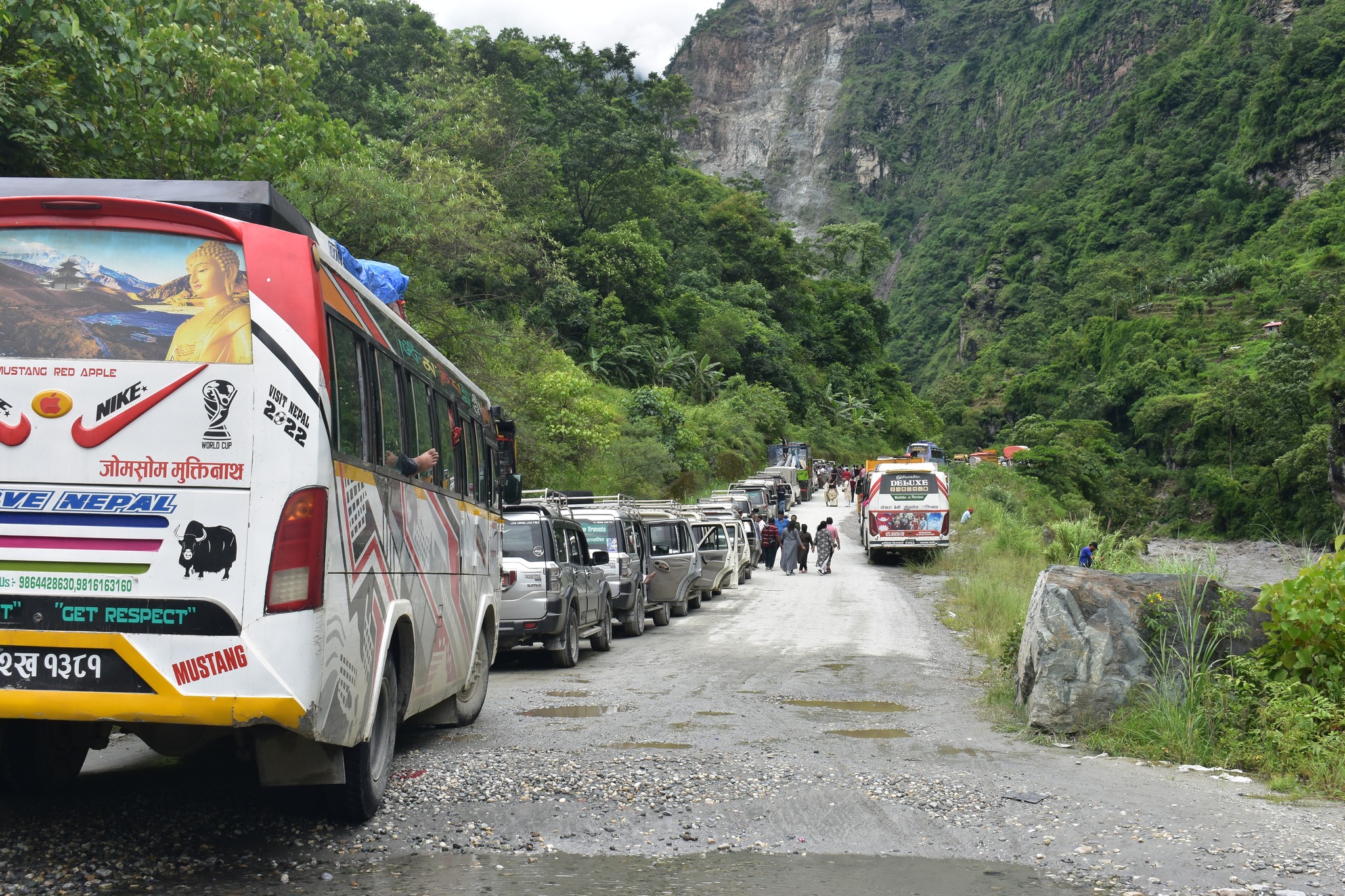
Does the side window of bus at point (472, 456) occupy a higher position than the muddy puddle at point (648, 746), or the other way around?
the side window of bus at point (472, 456)

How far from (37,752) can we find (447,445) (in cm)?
320

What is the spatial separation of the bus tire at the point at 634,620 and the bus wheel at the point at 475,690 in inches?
317

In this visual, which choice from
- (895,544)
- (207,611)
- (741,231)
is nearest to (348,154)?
(895,544)

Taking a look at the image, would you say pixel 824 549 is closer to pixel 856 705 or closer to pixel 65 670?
pixel 856 705

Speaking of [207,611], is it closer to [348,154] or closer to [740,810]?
[740,810]

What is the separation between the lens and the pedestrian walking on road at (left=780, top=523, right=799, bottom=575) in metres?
31.8

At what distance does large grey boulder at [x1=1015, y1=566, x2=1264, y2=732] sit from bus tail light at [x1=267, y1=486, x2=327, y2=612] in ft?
19.3

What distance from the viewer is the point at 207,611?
183 inches

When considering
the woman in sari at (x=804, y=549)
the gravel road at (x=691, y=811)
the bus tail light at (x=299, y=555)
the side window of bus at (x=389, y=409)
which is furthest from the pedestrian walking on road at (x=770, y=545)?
the bus tail light at (x=299, y=555)

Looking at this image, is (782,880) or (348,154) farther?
(348,154)

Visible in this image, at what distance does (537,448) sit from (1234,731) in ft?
92.5

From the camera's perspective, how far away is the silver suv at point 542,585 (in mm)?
12812

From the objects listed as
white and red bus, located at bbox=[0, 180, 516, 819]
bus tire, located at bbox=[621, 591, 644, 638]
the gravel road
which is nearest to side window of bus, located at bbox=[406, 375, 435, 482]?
white and red bus, located at bbox=[0, 180, 516, 819]

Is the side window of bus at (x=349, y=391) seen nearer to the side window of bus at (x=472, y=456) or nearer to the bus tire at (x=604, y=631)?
the side window of bus at (x=472, y=456)
